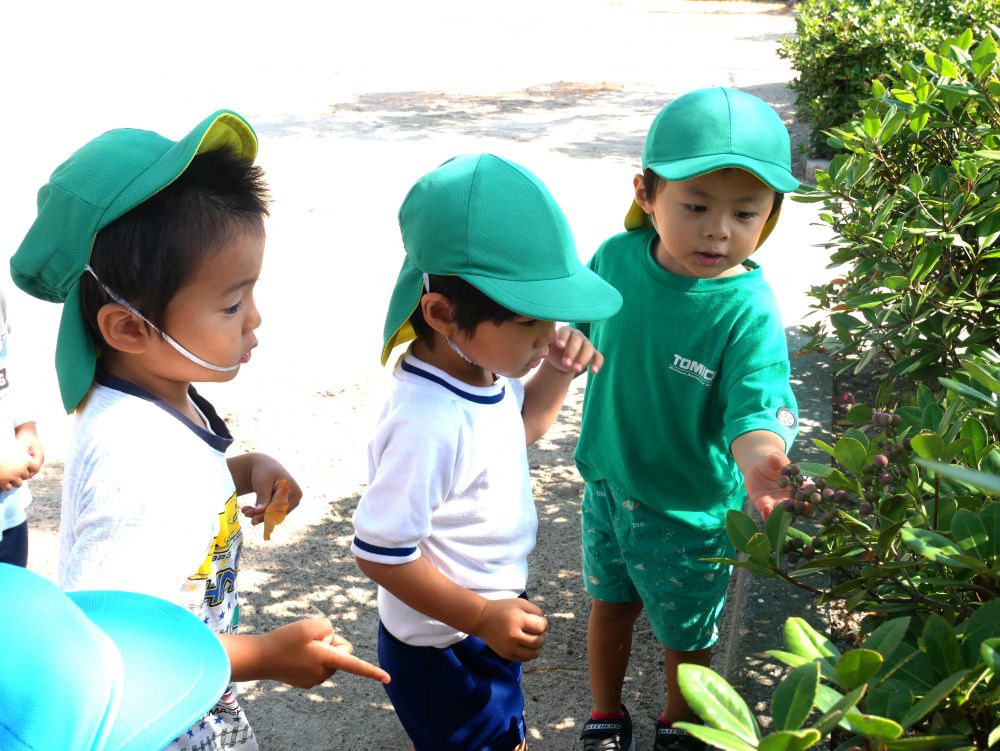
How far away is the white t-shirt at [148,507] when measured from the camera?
1.73 meters

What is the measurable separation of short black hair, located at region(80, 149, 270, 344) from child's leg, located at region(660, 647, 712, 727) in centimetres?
155

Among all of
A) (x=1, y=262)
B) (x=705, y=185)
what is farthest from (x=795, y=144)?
(x=705, y=185)

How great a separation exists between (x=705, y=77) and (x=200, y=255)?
12.7 metres

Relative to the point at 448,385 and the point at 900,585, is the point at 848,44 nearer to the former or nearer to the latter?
the point at 448,385

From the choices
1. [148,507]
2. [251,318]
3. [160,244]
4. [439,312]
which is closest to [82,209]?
[160,244]

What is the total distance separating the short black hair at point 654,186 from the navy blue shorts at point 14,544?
6.04ft

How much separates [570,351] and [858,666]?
127 centimetres

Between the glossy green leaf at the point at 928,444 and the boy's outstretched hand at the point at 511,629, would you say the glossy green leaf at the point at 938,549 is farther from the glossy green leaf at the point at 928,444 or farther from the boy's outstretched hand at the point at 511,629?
the boy's outstretched hand at the point at 511,629

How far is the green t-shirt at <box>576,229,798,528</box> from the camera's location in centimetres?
239

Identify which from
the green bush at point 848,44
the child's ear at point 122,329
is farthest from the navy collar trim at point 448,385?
the green bush at point 848,44

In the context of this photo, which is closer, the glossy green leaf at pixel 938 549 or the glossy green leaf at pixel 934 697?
the glossy green leaf at pixel 934 697

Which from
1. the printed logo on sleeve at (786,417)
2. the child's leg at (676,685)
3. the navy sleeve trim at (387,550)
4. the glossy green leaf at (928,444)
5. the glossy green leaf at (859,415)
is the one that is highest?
the glossy green leaf at (928,444)

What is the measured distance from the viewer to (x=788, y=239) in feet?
23.2

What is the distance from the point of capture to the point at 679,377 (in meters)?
2.49
